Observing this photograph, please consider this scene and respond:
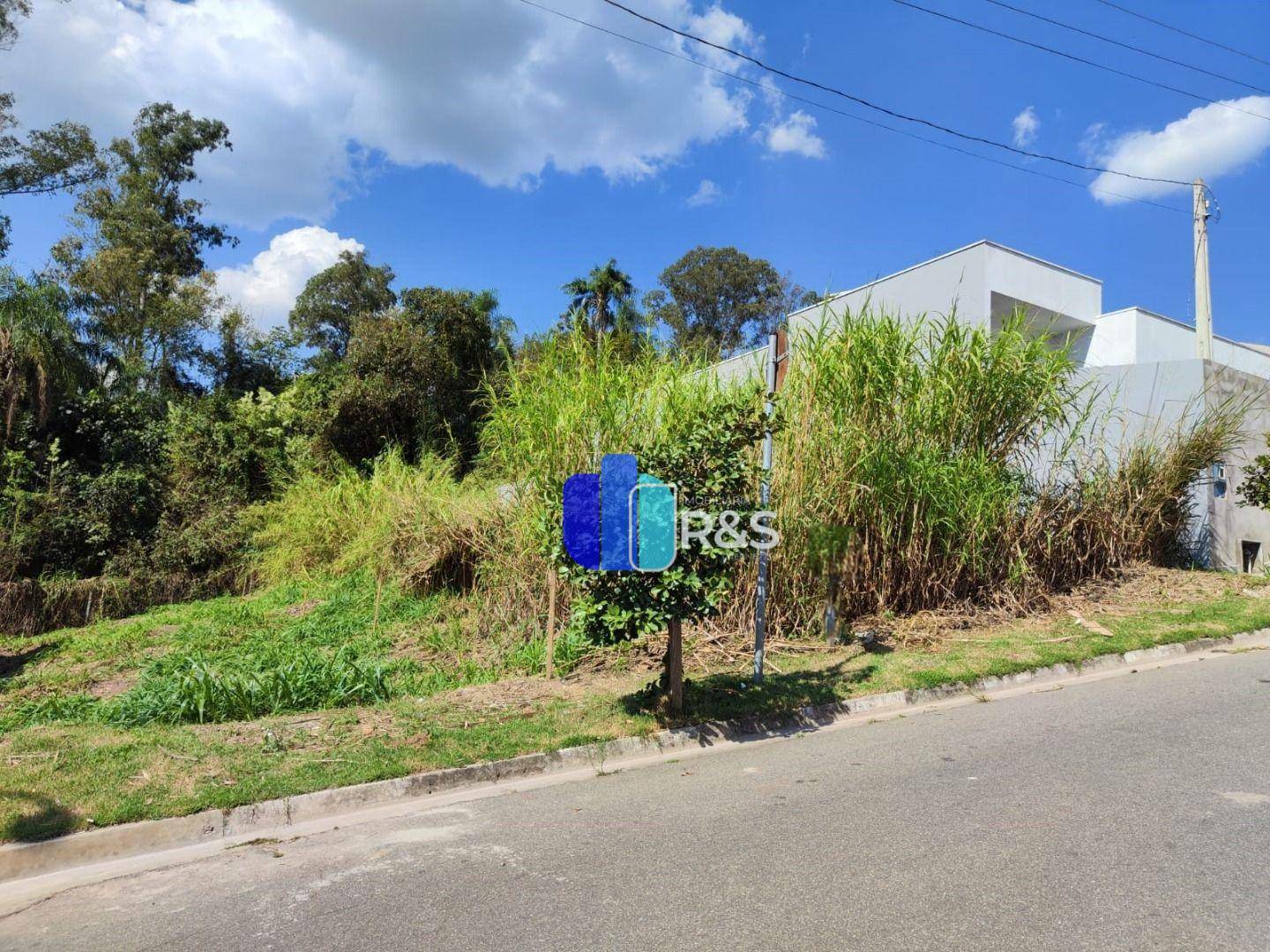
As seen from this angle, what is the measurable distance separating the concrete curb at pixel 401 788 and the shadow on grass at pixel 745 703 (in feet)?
0.05

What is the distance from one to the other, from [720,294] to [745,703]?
35.6 m

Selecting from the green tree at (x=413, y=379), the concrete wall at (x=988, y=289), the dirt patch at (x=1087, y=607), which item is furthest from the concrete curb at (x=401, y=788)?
the green tree at (x=413, y=379)

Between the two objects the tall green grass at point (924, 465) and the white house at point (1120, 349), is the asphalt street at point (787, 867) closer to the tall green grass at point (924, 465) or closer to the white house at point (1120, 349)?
the tall green grass at point (924, 465)

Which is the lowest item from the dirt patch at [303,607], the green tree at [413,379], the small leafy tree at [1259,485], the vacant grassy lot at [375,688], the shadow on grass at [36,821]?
the shadow on grass at [36,821]

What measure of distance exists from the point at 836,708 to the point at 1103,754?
1.96m

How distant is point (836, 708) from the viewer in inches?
252

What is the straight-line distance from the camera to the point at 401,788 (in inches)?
191

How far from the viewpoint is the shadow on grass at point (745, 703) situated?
5.94m

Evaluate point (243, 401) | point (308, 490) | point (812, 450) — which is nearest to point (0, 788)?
point (812, 450)

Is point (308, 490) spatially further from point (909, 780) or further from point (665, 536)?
point (909, 780)

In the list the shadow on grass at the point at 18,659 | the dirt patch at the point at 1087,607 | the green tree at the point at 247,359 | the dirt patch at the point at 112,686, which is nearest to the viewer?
the dirt patch at the point at 112,686

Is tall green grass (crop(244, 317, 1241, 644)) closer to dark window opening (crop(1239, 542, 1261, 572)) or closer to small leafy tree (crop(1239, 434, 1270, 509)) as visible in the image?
small leafy tree (crop(1239, 434, 1270, 509))

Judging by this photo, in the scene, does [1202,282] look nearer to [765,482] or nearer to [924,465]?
[924,465]

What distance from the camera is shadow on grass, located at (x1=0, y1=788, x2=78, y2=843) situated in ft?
13.3
